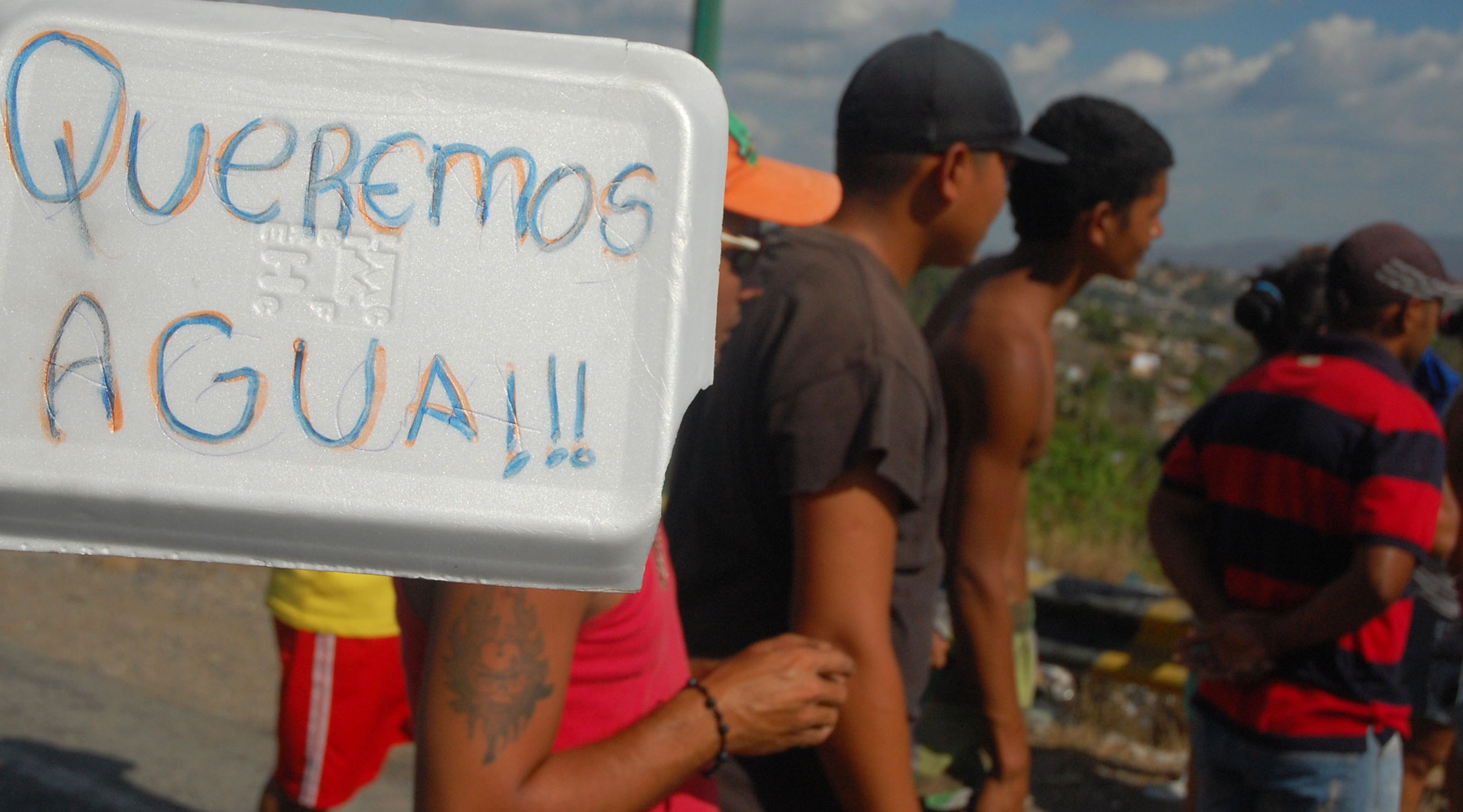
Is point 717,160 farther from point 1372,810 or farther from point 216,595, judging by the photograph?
point 216,595

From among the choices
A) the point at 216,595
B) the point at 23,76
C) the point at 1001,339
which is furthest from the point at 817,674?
the point at 216,595

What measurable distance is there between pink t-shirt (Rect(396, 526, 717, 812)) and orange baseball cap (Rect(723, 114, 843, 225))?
0.59 meters

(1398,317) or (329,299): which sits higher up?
(1398,317)

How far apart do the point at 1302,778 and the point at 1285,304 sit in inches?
82.7

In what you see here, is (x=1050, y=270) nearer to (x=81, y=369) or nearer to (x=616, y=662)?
(x=616, y=662)

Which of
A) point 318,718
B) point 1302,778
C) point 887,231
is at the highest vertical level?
point 887,231

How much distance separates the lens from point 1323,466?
2.66m

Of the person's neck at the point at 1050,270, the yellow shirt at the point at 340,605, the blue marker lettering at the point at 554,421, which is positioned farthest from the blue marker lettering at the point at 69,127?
the person's neck at the point at 1050,270

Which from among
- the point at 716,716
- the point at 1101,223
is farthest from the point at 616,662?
the point at 1101,223

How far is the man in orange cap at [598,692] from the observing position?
4.03ft

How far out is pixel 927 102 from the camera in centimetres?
234

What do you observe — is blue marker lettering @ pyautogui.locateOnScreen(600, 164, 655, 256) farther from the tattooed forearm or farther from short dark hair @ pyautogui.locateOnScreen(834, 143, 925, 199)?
short dark hair @ pyautogui.locateOnScreen(834, 143, 925, 199)

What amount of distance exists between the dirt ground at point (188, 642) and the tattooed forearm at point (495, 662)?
11.5ft

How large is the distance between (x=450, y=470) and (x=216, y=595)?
19.7 ft
